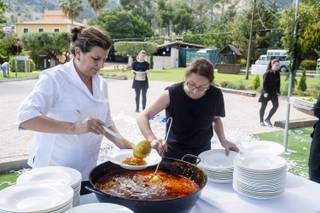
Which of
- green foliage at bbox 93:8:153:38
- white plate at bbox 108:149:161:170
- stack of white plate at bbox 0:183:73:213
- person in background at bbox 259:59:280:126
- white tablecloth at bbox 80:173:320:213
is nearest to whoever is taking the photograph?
stack of white plate at bbox 0:183:73:213

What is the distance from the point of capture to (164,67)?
34125 mm

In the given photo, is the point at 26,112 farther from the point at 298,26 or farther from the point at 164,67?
the point at 164,67

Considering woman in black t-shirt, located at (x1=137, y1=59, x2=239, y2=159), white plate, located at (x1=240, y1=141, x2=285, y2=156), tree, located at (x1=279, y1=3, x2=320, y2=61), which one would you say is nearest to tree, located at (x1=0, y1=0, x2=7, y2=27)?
tree, located at (x1=279, y1=3, x2=320, y2=61)

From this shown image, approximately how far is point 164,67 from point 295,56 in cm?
2885

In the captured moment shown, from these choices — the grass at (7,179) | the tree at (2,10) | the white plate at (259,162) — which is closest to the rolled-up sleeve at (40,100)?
the white plate at (259,162)

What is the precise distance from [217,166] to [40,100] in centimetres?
95

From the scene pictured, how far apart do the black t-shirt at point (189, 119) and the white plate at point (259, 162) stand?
1.60 feet

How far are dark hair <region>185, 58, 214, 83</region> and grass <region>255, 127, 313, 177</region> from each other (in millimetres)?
3083

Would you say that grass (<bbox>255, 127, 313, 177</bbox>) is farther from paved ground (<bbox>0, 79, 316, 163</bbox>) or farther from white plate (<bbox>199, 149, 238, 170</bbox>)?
white plate (<bbox>199, 149, 238, 170</bbox>)

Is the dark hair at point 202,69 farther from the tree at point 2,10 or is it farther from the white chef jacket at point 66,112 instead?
the tree at point 2,10

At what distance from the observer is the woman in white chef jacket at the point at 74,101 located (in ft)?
5.76

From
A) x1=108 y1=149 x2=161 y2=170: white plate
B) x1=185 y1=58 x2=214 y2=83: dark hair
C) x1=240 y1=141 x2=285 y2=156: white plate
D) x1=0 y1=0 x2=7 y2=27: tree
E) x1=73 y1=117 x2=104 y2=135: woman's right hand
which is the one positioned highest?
x1=0 y1=0 x2=7 y2=27: tree

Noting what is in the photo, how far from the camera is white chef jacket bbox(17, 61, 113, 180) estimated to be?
5.78 ft

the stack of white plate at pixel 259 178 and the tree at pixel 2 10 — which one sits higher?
Result: the tree at pixel 2 10
